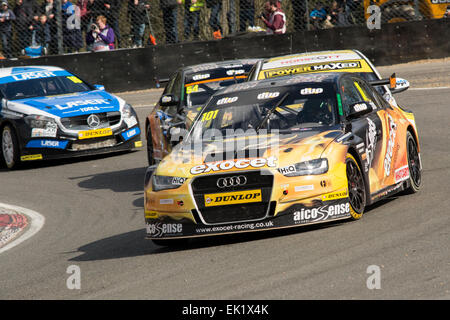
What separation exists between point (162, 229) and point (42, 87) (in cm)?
936

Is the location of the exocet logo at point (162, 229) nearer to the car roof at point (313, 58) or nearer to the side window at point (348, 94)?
the side window at point (348, 94)

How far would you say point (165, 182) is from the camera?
792 cm

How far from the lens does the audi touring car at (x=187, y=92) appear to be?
1235cm

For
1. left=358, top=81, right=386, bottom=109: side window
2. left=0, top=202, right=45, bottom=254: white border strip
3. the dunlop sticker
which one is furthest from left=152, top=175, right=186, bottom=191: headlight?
left=358, top=81, right=386, bottom=109: side window


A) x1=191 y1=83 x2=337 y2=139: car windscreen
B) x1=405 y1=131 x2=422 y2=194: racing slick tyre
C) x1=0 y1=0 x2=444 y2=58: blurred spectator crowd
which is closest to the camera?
x1=191 y1=83 x2=337 y2=139: car windscreen

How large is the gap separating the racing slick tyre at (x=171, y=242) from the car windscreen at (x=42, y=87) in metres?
8.73

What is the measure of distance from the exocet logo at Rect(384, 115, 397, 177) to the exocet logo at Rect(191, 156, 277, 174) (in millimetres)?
1657

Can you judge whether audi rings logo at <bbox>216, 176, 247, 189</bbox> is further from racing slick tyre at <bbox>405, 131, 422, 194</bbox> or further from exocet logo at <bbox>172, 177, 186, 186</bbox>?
racing slick tyre at <bbox>405, 131, 422, 194</bbox>

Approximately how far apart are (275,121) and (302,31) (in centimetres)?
1381

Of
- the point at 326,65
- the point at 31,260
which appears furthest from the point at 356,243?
the point at 326,65

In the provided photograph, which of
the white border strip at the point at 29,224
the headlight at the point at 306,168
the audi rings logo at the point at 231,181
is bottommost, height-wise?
Answer: the white border strip at the point at 29,224

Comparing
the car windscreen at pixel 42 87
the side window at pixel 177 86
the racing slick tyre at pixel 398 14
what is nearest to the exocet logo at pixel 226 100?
the side window at pixel 177 86

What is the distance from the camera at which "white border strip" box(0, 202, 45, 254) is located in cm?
955

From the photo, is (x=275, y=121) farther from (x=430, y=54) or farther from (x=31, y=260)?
(x=430, y=54)
